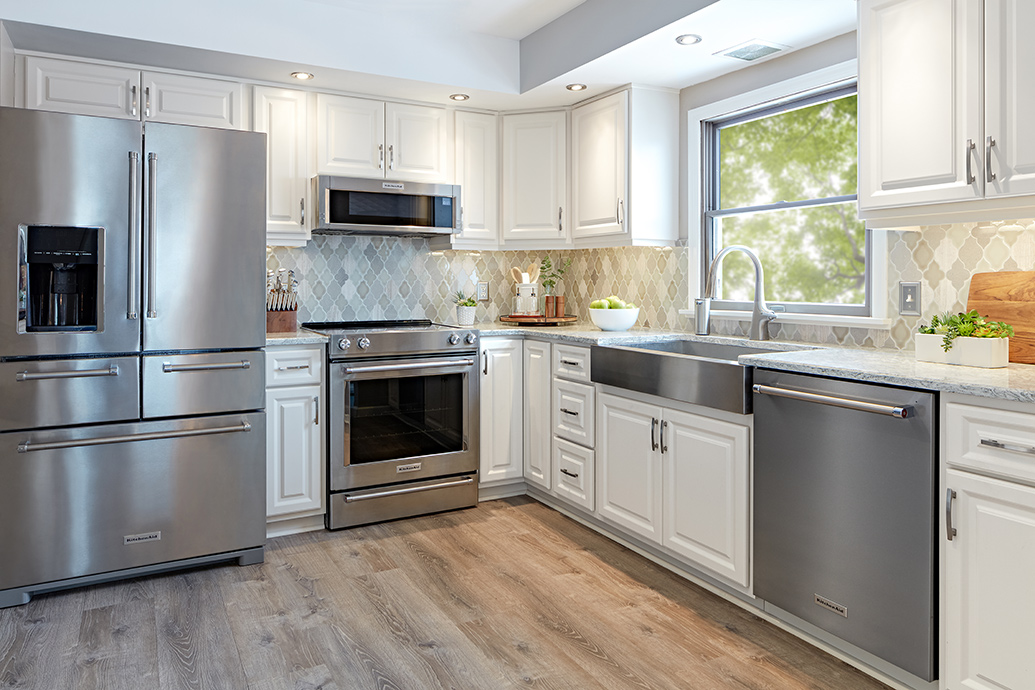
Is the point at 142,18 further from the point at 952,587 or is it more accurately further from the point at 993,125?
the point at 952,587

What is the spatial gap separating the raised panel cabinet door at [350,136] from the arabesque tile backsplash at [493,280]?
452 mm

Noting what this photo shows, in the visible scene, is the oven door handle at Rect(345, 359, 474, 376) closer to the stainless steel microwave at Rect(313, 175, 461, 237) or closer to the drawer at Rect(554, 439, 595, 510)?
the drawer at Rect(554, 439, 595, 510)

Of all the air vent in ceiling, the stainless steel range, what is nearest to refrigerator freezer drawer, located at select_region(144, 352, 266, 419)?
the stainless steel range

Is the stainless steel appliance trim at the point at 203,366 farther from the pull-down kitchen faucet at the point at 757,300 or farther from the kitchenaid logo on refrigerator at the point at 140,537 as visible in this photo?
the pull-down kitchen faucet at the point at 757,300

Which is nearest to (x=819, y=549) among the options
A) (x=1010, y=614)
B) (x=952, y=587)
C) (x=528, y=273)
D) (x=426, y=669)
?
(x=952, y=587)

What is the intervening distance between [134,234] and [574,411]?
6.63ft

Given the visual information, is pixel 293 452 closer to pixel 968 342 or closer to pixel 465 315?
pixel 465 315

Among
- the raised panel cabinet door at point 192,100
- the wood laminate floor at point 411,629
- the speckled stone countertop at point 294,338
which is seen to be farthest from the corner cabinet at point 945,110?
the raised panel cabinet door at point 192,100

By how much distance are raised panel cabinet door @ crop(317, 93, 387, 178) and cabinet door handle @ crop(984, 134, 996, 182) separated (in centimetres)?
272

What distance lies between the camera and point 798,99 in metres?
3.16

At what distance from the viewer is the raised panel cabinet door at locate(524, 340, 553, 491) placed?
3709 mm

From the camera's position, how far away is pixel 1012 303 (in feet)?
7.55

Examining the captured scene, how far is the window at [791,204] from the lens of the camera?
3.00 m

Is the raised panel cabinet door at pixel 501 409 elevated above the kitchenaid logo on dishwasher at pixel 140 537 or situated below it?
above
